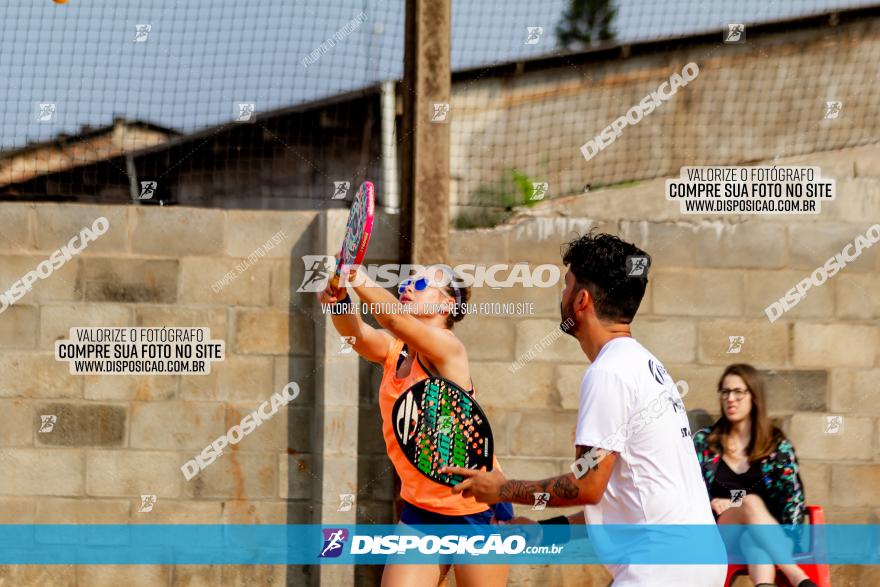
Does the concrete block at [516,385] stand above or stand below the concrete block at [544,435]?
above

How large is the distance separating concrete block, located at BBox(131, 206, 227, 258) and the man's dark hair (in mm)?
3438

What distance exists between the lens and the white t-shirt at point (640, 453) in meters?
3.36

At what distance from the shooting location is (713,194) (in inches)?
268

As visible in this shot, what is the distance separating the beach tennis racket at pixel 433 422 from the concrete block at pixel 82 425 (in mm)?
2127

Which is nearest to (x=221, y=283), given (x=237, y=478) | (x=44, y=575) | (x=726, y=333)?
(x=237, y=478)

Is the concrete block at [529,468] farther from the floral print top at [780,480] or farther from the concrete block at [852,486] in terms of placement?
the concrete block at [852,486]

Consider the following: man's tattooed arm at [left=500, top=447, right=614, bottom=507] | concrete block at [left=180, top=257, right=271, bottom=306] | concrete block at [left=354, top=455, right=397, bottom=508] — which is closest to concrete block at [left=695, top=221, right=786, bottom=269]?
concrete block at [left=354, top=455, right=397, bottom=508]

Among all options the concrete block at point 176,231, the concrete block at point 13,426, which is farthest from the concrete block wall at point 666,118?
the concrete block at point 13,426

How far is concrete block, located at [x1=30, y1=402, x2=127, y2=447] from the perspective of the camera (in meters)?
6.50

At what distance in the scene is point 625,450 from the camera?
3.40m

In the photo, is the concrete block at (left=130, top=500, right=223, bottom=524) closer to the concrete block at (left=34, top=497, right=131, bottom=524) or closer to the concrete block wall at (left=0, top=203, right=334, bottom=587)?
the concrete block wall at (left=0, top=203, right=334, bottom=587)

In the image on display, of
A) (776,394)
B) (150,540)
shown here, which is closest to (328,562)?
(150,540)

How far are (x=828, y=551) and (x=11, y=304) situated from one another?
5013mm

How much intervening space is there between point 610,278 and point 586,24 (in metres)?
5.83
